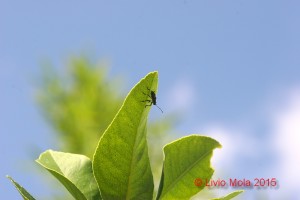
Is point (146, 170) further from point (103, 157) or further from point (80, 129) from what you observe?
point (80, 129)

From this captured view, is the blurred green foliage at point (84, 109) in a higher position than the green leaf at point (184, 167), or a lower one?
higher

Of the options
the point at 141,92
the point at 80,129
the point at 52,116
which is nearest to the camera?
the point at 141,92

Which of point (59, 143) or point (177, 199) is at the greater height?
point (59, 143)

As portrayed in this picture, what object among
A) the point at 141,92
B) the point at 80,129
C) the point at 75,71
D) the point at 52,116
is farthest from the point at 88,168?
the point at 75,71
